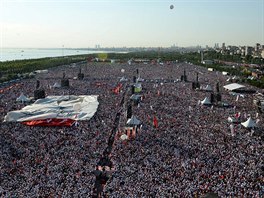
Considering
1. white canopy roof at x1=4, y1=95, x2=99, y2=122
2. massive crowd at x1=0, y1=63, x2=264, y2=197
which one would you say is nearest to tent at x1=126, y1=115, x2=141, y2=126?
massive crowd at x1=0, y1=63, x2=264, y2=197

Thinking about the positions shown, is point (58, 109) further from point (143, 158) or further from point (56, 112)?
point (143, 158)

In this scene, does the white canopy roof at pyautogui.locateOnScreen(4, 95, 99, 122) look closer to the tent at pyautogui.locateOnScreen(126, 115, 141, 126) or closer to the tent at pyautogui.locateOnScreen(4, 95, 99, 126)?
the tent at pyautogui.locateOnScreen(4, 95, 99, 126)

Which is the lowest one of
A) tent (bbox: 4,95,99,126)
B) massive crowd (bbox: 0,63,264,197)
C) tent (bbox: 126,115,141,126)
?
massive crowd (bbox: 0,63,264,197)

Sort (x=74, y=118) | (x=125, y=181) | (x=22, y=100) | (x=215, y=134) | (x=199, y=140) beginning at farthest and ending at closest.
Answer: (x=22, y=100), (x=74, y=118), (x=215, y=134), (x=199, y=140), (x=125, y=181)

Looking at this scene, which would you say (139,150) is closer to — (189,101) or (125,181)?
(125,181)

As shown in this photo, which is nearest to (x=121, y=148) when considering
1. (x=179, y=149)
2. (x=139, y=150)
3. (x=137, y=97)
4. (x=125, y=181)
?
(x=139, y=150)

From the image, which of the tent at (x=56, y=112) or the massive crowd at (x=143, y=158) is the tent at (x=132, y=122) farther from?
the tent at (x=56, y=112)
